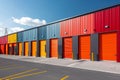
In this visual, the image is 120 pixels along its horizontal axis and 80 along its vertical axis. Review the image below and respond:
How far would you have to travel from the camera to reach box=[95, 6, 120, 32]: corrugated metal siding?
865 inches

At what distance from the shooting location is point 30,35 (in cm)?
4338

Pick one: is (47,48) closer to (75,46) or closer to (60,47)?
(60,47)

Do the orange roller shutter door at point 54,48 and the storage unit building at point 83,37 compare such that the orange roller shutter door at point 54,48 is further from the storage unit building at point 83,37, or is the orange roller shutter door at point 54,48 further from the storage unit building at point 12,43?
the storage unit building at point 12,43

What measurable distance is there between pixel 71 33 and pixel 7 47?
3427cm

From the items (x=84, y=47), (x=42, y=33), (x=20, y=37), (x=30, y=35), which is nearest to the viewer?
(x=84, y=47)

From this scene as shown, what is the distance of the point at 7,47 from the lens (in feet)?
192

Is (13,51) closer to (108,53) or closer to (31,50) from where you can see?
(31,50)

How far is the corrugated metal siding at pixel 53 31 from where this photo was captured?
107 ft

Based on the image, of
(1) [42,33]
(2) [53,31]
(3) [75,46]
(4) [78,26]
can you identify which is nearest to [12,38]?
(1) [42,33]

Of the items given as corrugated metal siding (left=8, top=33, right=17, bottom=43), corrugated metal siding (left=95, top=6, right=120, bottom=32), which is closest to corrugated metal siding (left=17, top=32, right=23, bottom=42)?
corrugated metal siding (left=8, top=33, right=17, bottom=43)

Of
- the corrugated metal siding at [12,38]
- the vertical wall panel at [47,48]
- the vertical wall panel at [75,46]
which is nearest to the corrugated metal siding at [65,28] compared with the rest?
the vertical wall panel at [75,46]

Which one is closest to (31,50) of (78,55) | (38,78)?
(78,55)

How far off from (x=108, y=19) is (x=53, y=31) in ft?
42.4

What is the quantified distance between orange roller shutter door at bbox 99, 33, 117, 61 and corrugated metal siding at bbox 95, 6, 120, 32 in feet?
2.72
